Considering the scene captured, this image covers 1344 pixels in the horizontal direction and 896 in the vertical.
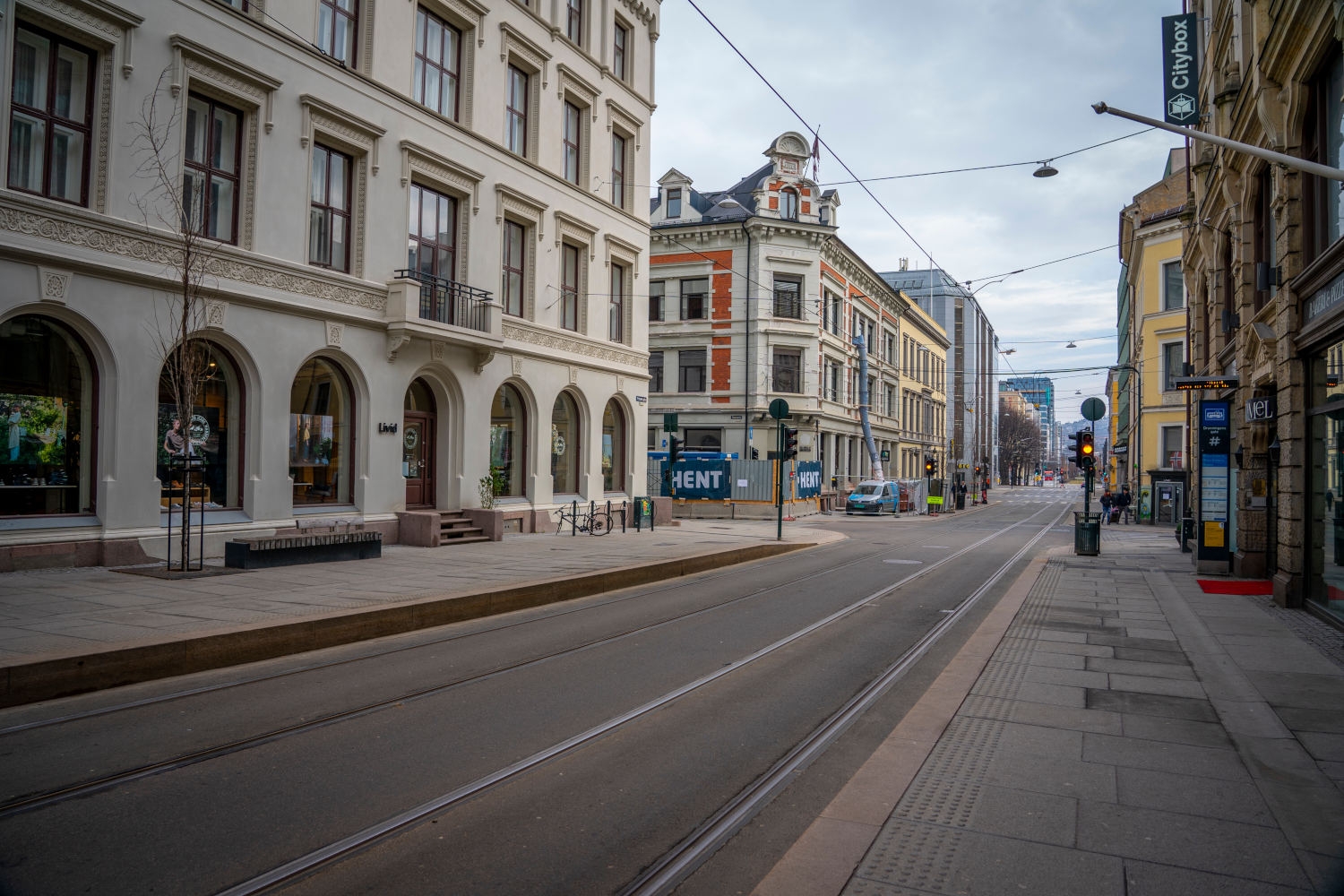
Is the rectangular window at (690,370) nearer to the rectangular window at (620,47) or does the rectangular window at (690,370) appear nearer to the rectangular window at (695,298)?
the rectangular window at (695,298)

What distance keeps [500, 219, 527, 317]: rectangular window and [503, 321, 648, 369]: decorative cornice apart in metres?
0.55

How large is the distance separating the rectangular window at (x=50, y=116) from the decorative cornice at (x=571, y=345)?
1010cm

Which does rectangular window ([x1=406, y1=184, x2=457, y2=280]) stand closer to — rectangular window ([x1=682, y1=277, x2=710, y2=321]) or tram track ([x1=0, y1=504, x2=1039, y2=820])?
tram track ([x1=0, y1=504, x2=1039, y2=820])

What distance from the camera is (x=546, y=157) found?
2333cm

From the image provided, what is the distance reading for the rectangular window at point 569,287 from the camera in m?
24.5

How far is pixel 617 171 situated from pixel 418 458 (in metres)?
12.1

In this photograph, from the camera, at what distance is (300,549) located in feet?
46.0

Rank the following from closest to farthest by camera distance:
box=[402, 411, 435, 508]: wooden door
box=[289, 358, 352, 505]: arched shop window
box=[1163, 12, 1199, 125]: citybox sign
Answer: box=[289, 358, 352, 505]: arched shop window
box=[1163, 12, 1199, 125]: citybox sign
box=[402, 411, 435, 508]: wooden door

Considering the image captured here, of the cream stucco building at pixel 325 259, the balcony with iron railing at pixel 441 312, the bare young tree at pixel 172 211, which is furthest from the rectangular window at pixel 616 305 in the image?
the bare young tree at pixel 172 211

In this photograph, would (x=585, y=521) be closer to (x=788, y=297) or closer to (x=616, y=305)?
(x=616, y=305)

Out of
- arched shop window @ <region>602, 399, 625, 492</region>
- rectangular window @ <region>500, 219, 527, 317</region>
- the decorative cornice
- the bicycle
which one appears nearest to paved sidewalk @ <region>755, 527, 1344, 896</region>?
the bicycle

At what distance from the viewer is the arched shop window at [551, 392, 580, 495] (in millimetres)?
24562

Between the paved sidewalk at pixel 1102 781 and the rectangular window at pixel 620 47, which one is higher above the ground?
the rectangular window at pixel 620 47

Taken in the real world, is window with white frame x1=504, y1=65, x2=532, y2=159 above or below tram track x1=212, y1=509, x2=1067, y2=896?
above
